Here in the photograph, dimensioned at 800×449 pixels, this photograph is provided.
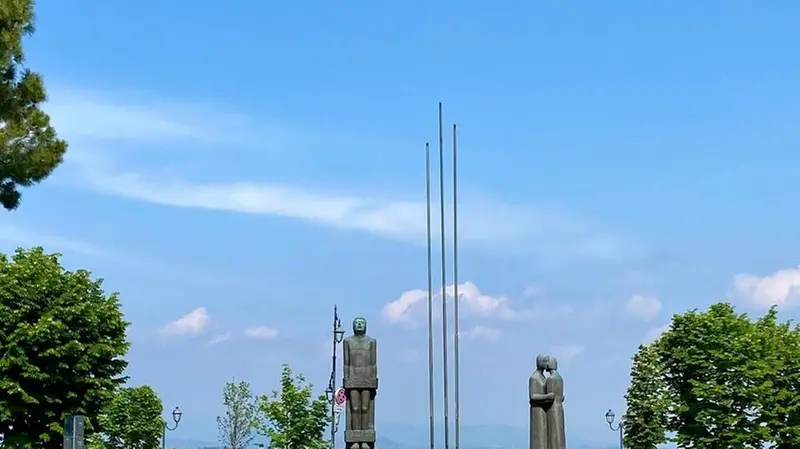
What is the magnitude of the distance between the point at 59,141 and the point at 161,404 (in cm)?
5122

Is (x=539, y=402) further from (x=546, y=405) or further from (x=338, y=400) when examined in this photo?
(x=338, y=400)

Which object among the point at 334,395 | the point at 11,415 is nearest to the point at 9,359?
the point at 11,415

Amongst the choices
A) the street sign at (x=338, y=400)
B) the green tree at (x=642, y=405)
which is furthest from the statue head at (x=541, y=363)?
the green tree at (x=642, y=405)

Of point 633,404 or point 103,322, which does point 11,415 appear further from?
point 633,404

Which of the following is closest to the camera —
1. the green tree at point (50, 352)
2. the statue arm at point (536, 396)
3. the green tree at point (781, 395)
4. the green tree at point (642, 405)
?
the statue arm at point (536, 396)

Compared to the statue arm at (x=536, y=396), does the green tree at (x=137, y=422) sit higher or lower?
higher

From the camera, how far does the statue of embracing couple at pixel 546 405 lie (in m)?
24.5

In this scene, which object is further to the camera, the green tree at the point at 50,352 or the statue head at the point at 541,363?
the green tree at the point at 50,352

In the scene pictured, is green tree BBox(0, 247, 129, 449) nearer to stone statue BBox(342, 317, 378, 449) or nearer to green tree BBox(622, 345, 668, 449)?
stone statue BBox(342, 317, 378, 449)

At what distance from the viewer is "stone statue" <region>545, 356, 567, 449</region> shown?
80.4 feet

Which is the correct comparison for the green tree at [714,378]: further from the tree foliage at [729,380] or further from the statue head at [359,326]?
the statue head at [359,326]

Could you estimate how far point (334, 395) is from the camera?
42250 millimetres

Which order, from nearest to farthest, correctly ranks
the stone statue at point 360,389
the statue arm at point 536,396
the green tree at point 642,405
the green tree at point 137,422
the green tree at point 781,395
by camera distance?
the statue arm at point 536,396
the stone statue at point 360,389
the green tree at point 781,395
the green tree at point 642,405
the green tree at point 137,422

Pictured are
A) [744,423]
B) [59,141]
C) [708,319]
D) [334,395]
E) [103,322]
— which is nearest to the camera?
[59,141]
